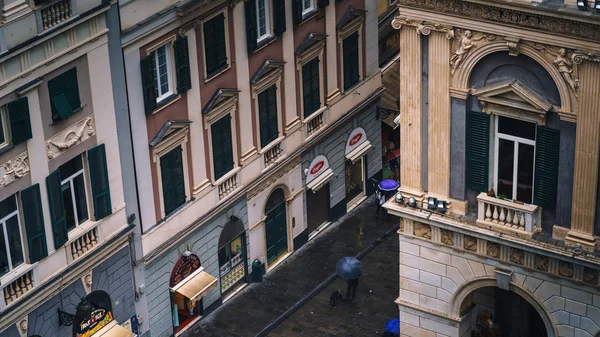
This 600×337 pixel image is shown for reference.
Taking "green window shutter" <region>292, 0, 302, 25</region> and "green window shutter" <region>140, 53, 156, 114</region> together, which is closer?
"green window shutter" <region>140, 53, 156, 114</region>

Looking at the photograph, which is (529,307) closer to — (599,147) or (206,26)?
(599,147)

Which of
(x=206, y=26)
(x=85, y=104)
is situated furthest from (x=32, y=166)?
(x=206, y=26)

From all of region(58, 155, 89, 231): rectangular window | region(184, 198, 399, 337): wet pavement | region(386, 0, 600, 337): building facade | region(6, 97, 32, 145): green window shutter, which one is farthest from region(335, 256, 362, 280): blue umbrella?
region(6, 97, 32, 145): green window shutter

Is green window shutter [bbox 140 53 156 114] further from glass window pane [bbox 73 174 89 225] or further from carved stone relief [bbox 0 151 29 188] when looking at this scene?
carved stone relief [bbox 0 151 29 188]

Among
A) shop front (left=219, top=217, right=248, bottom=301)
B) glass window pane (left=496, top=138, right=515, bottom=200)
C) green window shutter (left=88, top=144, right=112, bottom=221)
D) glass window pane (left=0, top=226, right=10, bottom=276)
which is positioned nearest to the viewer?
glass window pane (left=496, top=138, right=515, bottom=200)

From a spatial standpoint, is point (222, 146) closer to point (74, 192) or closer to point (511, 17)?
point (74, 192)

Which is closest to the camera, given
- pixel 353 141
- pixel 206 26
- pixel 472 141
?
pixel 472 141
